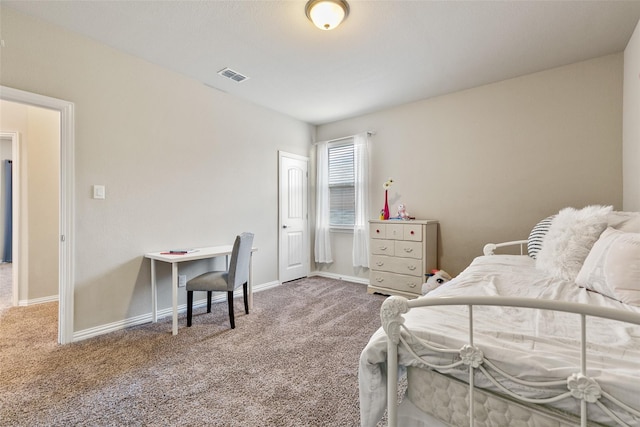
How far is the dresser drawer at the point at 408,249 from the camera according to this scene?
3373 millimetres

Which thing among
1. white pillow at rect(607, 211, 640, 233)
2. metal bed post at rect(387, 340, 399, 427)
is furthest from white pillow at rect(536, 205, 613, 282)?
metal bed post at rect(387, 340, 399, 427)

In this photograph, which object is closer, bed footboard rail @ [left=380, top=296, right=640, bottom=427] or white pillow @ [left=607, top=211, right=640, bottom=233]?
bed footboard rail @ [left=380, top=296, right=640, bottom=427]

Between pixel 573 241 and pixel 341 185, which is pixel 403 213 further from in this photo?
pixel 573 241

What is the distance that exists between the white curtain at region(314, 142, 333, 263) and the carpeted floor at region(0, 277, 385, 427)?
5.47 ft

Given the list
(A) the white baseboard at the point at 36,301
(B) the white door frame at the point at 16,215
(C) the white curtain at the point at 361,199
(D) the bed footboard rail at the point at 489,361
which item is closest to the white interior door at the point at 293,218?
(C) the white curtain at the point at 361,199

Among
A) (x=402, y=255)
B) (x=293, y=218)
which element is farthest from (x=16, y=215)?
(x=402, y=255)

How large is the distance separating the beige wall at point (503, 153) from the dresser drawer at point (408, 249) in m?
0.45

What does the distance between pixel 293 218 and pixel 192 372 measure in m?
2.72

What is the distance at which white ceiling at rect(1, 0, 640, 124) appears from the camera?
2.05 m

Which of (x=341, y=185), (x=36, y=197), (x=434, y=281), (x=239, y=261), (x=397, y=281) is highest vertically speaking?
(x=341, y=185)

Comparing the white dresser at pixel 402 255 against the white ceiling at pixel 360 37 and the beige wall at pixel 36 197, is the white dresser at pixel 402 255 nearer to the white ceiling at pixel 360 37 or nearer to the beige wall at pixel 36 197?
the white ceiling at pixel 360 37

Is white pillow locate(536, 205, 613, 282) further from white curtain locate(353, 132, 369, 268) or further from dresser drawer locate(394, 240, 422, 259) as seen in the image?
white curtain locate(353, 132, 369, 268)

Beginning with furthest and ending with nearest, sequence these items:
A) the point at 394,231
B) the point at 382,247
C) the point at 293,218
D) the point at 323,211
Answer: the point at 323,211
the point at 293,218
the point at 382,247
the point at 394,231

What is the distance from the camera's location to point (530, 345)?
33.7 inches
